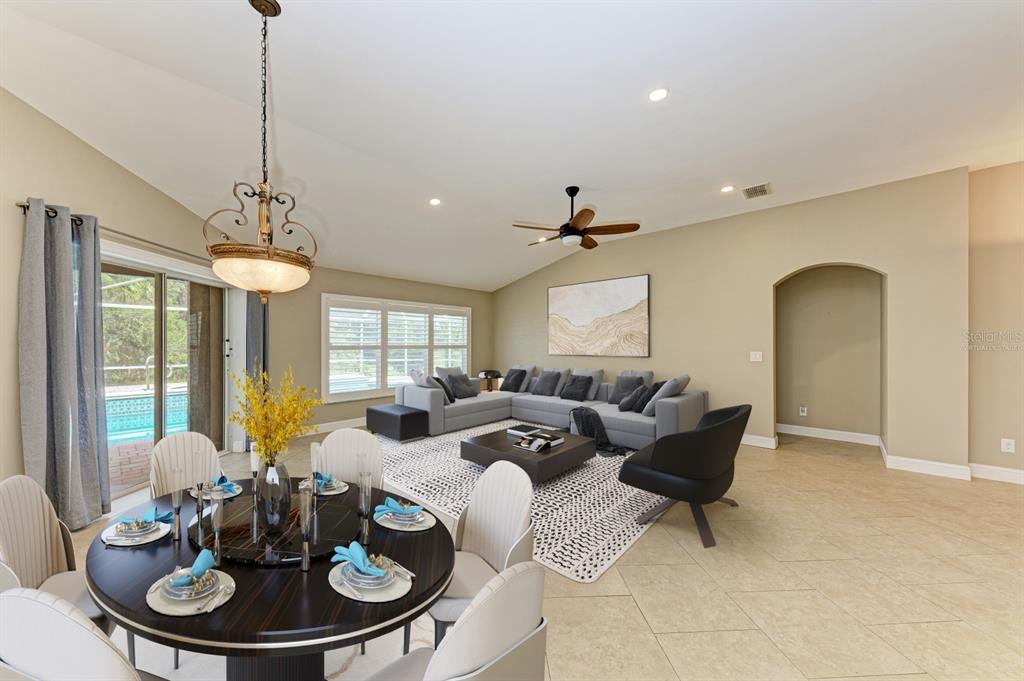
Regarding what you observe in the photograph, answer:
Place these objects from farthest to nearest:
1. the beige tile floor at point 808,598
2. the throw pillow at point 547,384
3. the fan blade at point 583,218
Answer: the throw pillow at point 547,384 → the fan blade at point 583,218 → the beige tile floor at point 808,598

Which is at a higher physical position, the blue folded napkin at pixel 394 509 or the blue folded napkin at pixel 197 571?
the blue folded napkin at pixel 197 571

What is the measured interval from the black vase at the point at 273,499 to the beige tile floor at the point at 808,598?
0.79 meters

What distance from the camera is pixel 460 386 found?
6.28 m

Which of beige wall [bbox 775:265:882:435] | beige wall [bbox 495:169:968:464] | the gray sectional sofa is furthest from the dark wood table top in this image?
beige wall [bbox 775:265:882:435]

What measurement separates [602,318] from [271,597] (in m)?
6.12

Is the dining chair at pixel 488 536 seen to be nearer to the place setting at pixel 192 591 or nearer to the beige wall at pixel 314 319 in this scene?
the place setting at pixel 192 591

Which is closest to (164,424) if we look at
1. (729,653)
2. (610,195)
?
(729,653)

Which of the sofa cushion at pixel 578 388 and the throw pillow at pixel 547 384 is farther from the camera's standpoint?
the throw pillow at pixel 547 384

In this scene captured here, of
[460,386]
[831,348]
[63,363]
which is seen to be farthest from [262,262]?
[831,348]

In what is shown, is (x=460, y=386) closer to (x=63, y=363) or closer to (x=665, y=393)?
(x=665, y=393)

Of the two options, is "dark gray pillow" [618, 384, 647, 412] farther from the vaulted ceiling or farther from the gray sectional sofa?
the vaulted ceiling

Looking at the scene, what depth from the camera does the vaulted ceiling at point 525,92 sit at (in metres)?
2.15

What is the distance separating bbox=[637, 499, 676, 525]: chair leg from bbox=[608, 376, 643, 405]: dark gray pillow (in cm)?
260

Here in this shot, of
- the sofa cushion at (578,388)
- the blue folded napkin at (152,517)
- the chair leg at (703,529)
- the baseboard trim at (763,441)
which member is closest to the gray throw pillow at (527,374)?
the sofa cushion at (578,388)
